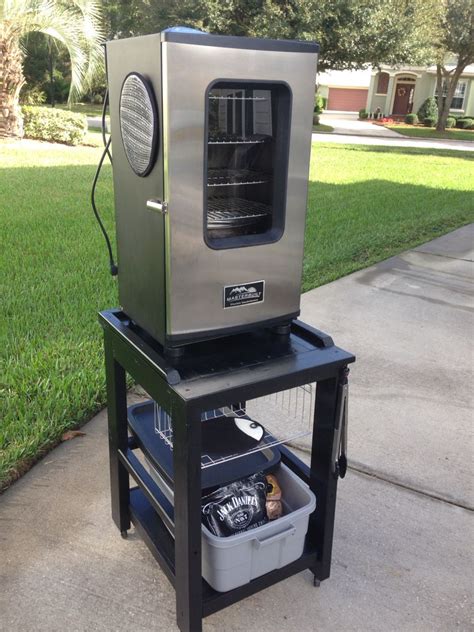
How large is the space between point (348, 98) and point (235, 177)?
3998cm

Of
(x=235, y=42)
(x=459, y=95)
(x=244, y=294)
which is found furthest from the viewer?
(x=459, y=95)

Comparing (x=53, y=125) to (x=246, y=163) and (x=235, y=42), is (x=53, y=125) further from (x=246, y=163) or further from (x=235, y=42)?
(x=235, y=42)

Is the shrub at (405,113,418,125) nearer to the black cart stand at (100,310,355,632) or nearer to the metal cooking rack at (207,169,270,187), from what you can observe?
Result: the black cart stand at (100,310,355,632)

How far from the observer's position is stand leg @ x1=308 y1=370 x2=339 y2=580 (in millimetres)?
1802

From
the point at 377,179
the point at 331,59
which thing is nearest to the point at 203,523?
the point at 377,179

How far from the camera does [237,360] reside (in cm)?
166

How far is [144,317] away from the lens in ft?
5.64

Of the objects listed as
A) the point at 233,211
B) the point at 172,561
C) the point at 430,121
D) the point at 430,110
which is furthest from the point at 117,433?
the point at 430,110

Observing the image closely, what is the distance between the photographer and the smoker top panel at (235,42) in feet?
4.30

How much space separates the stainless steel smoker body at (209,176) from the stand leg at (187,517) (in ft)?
0.78

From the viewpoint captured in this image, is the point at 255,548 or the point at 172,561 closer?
the point at 255,548

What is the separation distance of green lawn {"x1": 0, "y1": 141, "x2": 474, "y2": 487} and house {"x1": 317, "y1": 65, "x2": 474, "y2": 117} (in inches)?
947

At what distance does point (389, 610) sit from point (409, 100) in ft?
122

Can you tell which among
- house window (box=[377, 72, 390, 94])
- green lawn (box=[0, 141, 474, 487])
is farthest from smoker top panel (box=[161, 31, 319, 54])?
house window (box=[377, 72, 390, 94])
